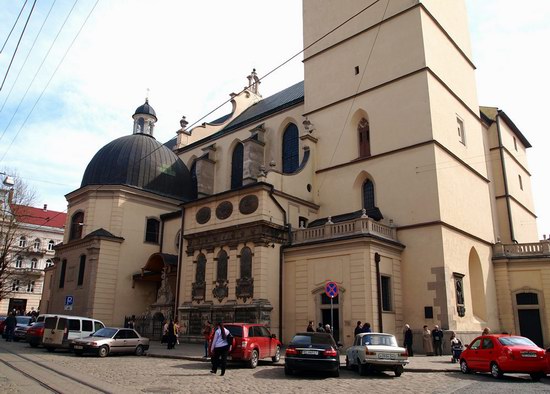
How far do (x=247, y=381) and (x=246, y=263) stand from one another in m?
13.2

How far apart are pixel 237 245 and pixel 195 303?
14.8 feet

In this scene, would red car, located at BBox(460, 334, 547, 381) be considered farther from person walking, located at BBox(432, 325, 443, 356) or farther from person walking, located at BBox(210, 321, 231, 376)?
person walking, located at BBox(210, 321, 231, 376)

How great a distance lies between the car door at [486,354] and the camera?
1416 centimetres

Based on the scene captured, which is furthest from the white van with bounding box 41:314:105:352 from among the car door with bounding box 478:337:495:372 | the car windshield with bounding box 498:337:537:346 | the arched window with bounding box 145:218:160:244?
the car windshield with bounding box 498:337:537:346

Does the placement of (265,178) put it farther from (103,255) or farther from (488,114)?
(488,114)

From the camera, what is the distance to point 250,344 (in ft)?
51.0

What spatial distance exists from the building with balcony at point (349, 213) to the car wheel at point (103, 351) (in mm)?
7358

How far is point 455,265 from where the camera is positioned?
956 inches

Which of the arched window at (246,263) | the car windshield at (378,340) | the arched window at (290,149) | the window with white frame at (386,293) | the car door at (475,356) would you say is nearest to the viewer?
the car door at (475,356)

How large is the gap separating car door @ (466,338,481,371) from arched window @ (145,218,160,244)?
2600 centimetres

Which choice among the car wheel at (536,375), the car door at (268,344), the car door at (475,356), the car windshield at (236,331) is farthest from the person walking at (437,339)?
the car windshield at (236,331)

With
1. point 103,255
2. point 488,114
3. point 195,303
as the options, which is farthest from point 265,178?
point 488,114

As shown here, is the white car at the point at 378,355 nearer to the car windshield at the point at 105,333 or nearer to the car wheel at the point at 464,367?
the car wheel at the point at 464,367

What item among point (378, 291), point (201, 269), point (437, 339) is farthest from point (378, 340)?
point (201, 269)
